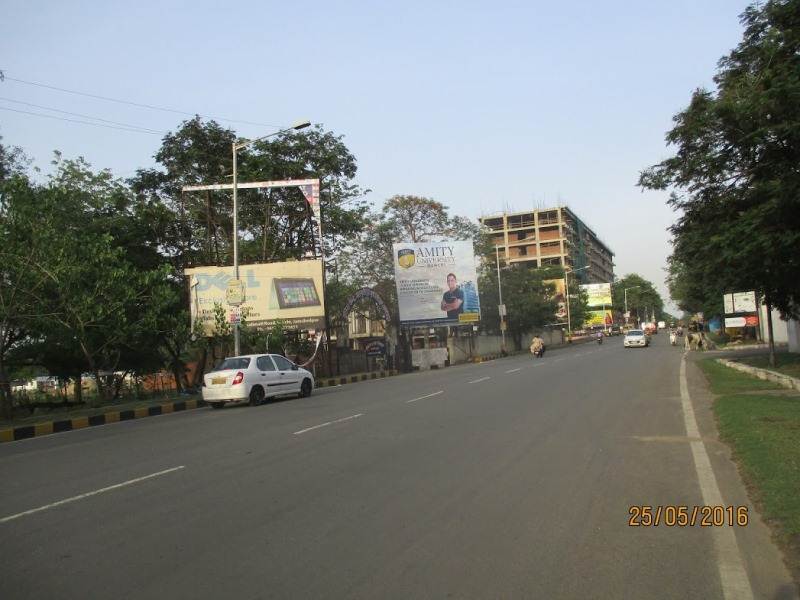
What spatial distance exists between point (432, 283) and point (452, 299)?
189 cm

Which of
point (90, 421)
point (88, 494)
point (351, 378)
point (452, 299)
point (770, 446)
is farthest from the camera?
point (452, 299)

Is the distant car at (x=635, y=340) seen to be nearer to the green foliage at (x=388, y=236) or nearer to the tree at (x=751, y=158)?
the green foliage at (x=388, y=236)

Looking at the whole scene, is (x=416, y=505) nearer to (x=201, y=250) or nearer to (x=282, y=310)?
(x=282, y=310)

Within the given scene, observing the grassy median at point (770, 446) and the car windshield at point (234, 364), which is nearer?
the grassy median at point (770, 446)

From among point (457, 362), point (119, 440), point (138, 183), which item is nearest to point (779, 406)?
point (119, 440)

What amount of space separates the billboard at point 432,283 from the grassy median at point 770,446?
3087 centimetres

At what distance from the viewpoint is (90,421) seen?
18062mm

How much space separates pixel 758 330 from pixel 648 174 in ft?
101

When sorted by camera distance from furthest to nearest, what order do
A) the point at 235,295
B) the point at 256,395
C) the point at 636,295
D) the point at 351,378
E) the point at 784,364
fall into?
the point at 636,295, the point at 351,378, the point at 235,295, the point at 784,364, the point at 256,395

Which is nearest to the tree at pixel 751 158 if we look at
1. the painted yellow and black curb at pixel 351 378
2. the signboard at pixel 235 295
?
the signboard at pixel 235 295

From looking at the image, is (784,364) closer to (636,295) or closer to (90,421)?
(90,421)

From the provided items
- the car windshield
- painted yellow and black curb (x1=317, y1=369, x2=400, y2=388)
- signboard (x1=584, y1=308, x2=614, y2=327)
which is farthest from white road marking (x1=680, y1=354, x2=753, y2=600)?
signboard (x1=584, y1=308, x2=614, y2=327)

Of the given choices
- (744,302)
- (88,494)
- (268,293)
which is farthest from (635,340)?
(88,494)
